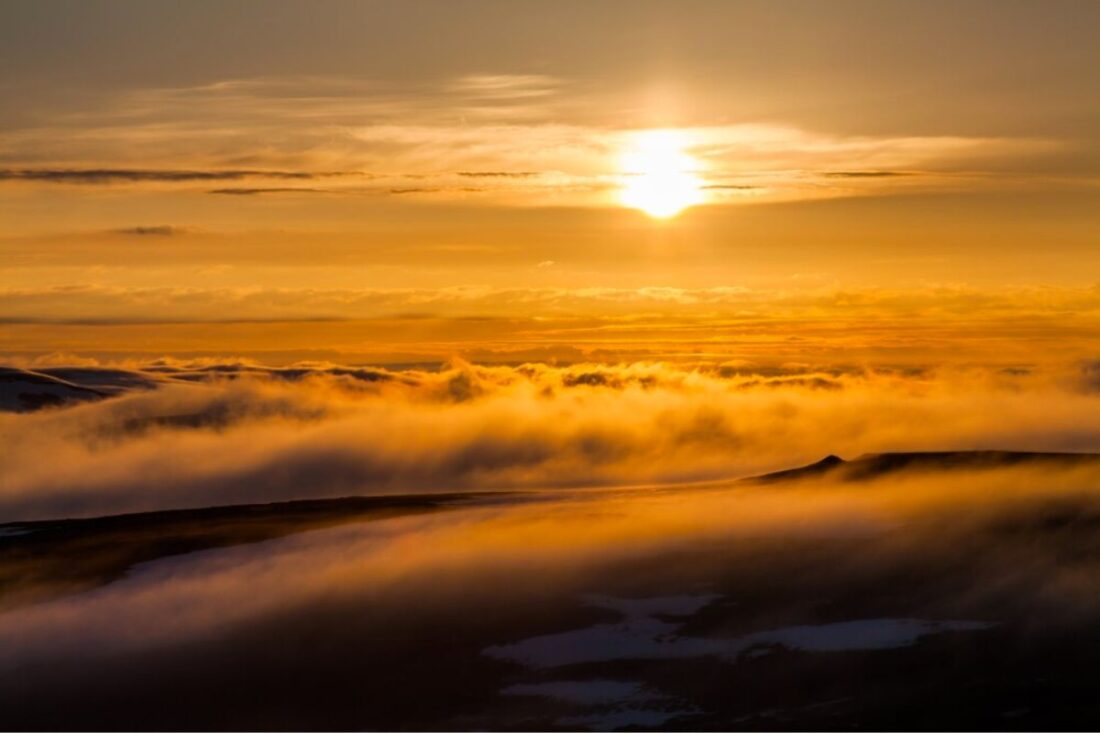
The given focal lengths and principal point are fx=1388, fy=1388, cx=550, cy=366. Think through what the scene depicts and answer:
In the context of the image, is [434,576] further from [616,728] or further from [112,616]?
[616,728]

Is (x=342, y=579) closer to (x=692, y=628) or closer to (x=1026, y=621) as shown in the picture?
Answer: (x=692, y=628)

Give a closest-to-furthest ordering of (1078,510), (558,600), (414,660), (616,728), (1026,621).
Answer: (616,728) < (414,660) < (1026,621) < (558,600) < (1078,510)

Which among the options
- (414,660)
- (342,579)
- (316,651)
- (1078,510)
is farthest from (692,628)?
(1078,510)

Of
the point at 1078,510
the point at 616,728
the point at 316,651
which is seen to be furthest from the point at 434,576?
the point at 1078,510

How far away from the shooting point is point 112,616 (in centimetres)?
Answer: 13950

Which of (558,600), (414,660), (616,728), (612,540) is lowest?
(616,728)

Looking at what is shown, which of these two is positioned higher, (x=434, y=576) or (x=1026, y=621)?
(x=434, y=576)

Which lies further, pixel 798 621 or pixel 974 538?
pixel 974 538

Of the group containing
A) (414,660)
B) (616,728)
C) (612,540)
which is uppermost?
(612,540)

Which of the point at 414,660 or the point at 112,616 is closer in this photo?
the point at 414,660

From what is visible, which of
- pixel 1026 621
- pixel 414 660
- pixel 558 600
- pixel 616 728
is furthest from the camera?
pixel 558 600

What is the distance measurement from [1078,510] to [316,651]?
338ft

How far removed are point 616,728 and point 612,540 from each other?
75901 mm

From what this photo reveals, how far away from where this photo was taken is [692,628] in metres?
125
